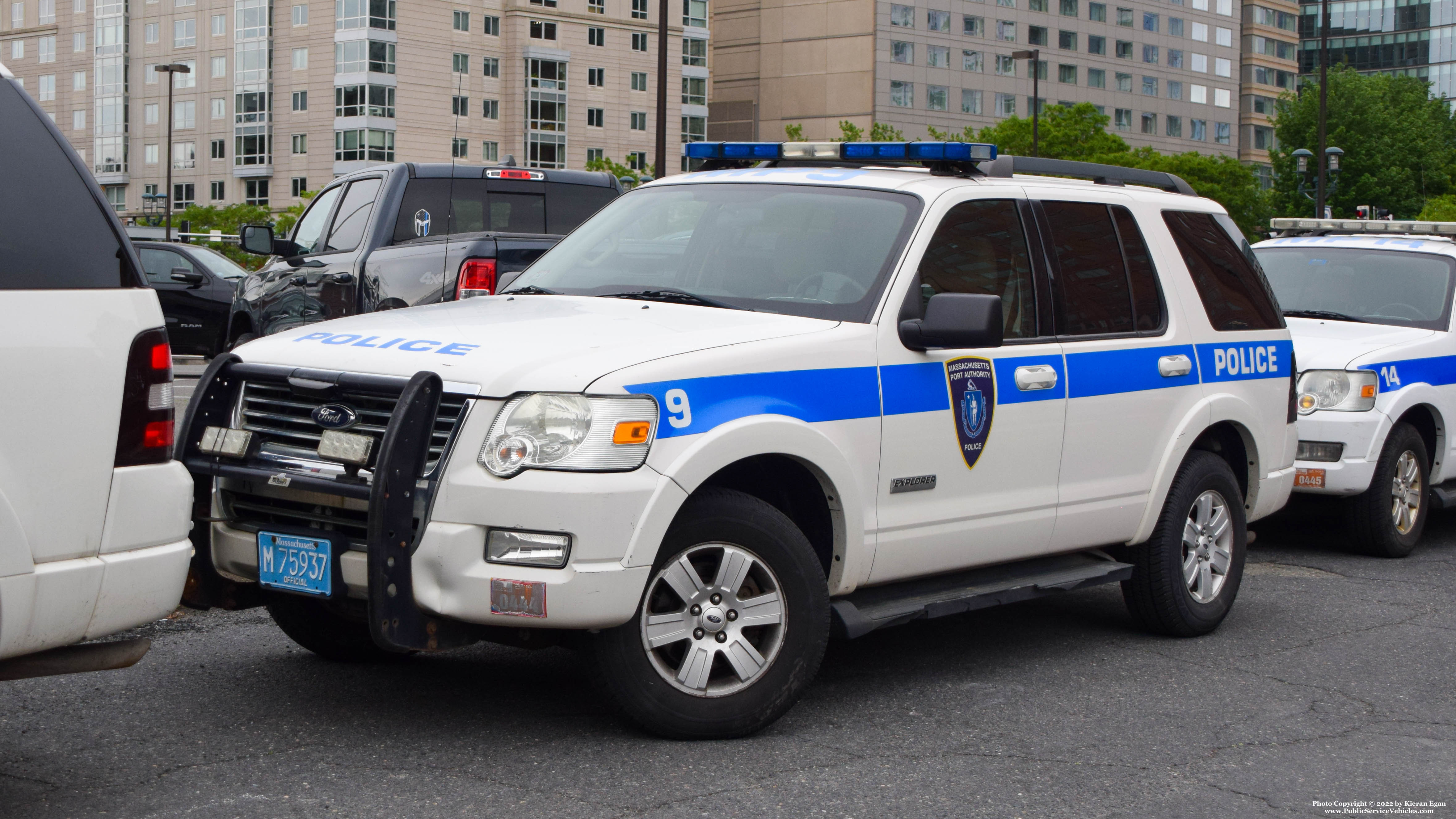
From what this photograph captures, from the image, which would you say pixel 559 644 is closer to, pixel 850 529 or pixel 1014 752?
pixel 850 529

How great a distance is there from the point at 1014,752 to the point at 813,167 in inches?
100

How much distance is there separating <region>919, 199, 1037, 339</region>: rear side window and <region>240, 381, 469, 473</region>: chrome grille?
185 centimetres

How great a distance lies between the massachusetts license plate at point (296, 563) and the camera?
4.60 metres

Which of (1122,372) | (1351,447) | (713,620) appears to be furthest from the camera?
(1351,447)

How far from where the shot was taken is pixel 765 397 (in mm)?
4844

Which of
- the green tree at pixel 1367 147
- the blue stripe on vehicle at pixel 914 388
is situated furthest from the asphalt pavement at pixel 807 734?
the green tree at pixel 1367 147

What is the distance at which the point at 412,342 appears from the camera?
15.8 ft

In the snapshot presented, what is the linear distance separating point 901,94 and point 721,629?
3735 inches

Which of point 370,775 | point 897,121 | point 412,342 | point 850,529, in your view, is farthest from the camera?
point 897,121

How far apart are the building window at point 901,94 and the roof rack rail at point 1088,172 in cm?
9146

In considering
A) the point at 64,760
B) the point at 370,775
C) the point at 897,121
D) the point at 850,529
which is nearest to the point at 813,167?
the point at 850,529

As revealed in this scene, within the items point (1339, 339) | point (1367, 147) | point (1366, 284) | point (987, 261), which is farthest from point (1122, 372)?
point (1367, 147)

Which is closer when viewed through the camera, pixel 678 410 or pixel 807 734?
pixel 678 410

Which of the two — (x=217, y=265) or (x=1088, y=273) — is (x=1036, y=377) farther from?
(x=217, y=265)
